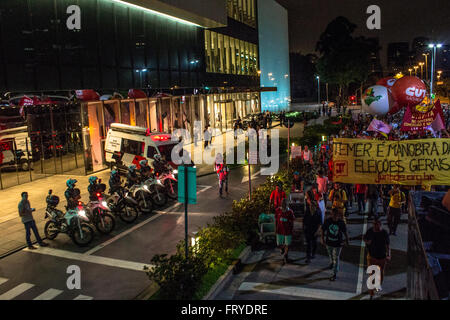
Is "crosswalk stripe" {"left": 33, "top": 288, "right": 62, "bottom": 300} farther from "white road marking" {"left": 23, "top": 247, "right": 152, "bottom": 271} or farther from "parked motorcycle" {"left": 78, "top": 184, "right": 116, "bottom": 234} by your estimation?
"parked motorcycle" {"left": 78, "top": 184, "right": 116, "bottom": 234}

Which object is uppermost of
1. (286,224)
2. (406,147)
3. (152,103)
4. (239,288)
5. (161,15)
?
(161,15)

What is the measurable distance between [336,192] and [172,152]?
31.8 ft

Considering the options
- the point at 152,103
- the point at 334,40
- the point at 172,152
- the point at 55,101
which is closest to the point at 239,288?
the point at 172,152

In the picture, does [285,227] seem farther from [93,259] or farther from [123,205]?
[123,205]

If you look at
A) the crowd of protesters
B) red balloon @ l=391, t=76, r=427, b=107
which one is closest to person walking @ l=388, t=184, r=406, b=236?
the crowd of protesters

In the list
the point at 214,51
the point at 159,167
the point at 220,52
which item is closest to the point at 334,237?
the point at 159,167

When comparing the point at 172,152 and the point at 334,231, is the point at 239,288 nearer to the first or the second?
the point at 334,231

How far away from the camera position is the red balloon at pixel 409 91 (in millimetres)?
14188

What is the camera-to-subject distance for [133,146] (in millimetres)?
20312

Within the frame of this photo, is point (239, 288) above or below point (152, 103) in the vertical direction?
below

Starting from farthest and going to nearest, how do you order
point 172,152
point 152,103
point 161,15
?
point 161,15, point 152,103, point 172,152

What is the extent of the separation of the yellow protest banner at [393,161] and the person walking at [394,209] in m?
0.50

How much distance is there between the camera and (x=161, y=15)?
32406mm

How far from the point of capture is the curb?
318 inches
